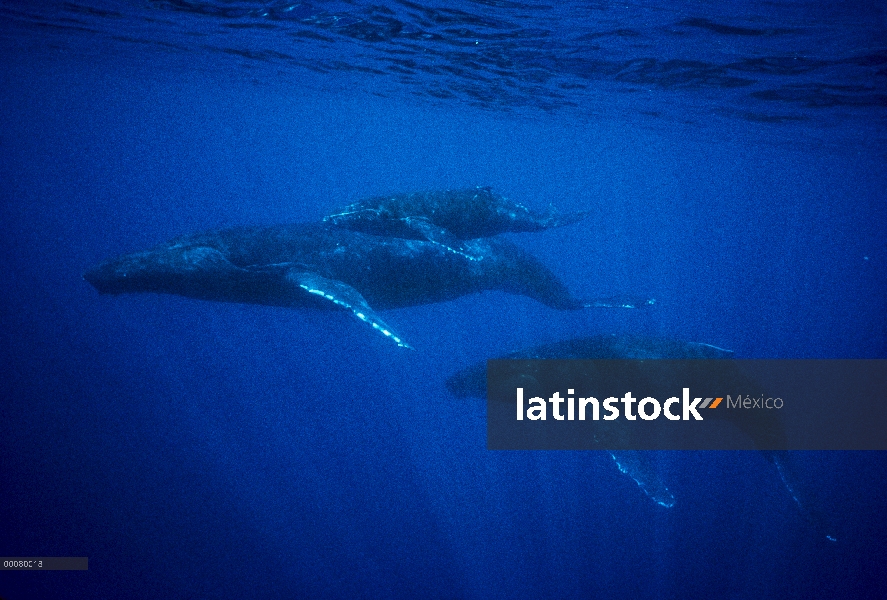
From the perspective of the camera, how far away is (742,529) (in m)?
15.2

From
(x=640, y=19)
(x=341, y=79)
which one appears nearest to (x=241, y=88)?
(x=341, y=79)

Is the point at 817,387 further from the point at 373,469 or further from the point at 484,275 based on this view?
the point at 484,275

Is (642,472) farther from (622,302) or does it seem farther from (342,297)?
(342,297)

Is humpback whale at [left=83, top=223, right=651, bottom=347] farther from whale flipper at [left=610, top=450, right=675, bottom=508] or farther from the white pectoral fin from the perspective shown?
whale flipper at [left=610, top=450, right=675, bottom=508]

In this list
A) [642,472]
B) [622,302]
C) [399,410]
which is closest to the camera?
[642,472]

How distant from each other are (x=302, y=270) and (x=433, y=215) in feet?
7.48

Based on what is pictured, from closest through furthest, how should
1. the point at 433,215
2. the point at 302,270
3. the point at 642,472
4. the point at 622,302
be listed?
A: the point at 302,270, the point at 433,215, the point at 642,472, the point at 622,302

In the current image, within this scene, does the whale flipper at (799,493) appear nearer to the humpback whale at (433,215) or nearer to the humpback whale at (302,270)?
the humpback whale at (302,270)

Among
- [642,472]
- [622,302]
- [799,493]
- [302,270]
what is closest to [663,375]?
[642,472]

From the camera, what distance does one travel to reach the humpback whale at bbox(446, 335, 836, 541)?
948 centimetres

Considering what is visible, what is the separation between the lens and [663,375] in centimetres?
998

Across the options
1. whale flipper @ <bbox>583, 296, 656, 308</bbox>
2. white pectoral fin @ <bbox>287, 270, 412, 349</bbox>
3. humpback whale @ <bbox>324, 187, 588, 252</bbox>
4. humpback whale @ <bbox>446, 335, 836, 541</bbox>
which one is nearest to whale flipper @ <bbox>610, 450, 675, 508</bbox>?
humpback whale @ <bbox>446, 335, 836, 541</bbox>

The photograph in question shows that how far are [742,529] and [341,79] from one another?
2791cm

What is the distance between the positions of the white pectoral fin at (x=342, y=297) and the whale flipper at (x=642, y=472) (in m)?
5.40
